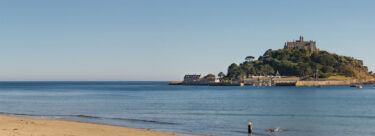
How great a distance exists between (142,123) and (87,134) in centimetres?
1193

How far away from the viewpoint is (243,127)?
3556cm

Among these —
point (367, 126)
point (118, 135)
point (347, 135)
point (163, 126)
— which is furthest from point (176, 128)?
point (367, 126)

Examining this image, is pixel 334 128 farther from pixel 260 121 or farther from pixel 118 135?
pixel 118 135

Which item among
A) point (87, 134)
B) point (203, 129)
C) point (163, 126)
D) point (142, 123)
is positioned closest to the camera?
point (87, 134)

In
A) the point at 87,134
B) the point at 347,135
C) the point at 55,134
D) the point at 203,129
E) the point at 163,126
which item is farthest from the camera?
the point at 163,126

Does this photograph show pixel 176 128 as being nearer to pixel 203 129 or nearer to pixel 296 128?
pixel 203 129

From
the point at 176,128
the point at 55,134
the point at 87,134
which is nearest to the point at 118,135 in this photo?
the point at 87,134

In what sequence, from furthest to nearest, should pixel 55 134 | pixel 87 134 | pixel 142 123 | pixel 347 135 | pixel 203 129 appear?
pixel 142 123 < pixel 203 129 < pixel 347 135 < pixel 87 134 < pixel 55 134

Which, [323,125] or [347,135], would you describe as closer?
[347,135]

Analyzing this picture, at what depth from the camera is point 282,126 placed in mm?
36469

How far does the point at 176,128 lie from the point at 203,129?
2.49 meters

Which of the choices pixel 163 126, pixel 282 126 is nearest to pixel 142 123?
pixel 163 126

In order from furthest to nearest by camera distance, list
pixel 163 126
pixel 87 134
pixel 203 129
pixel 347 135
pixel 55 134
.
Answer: pixel 163 126 < pixel 203 129 < pixel 347 135 < pixel 87 134 < pixel 55 134

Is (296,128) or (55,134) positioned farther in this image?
(296,128)
